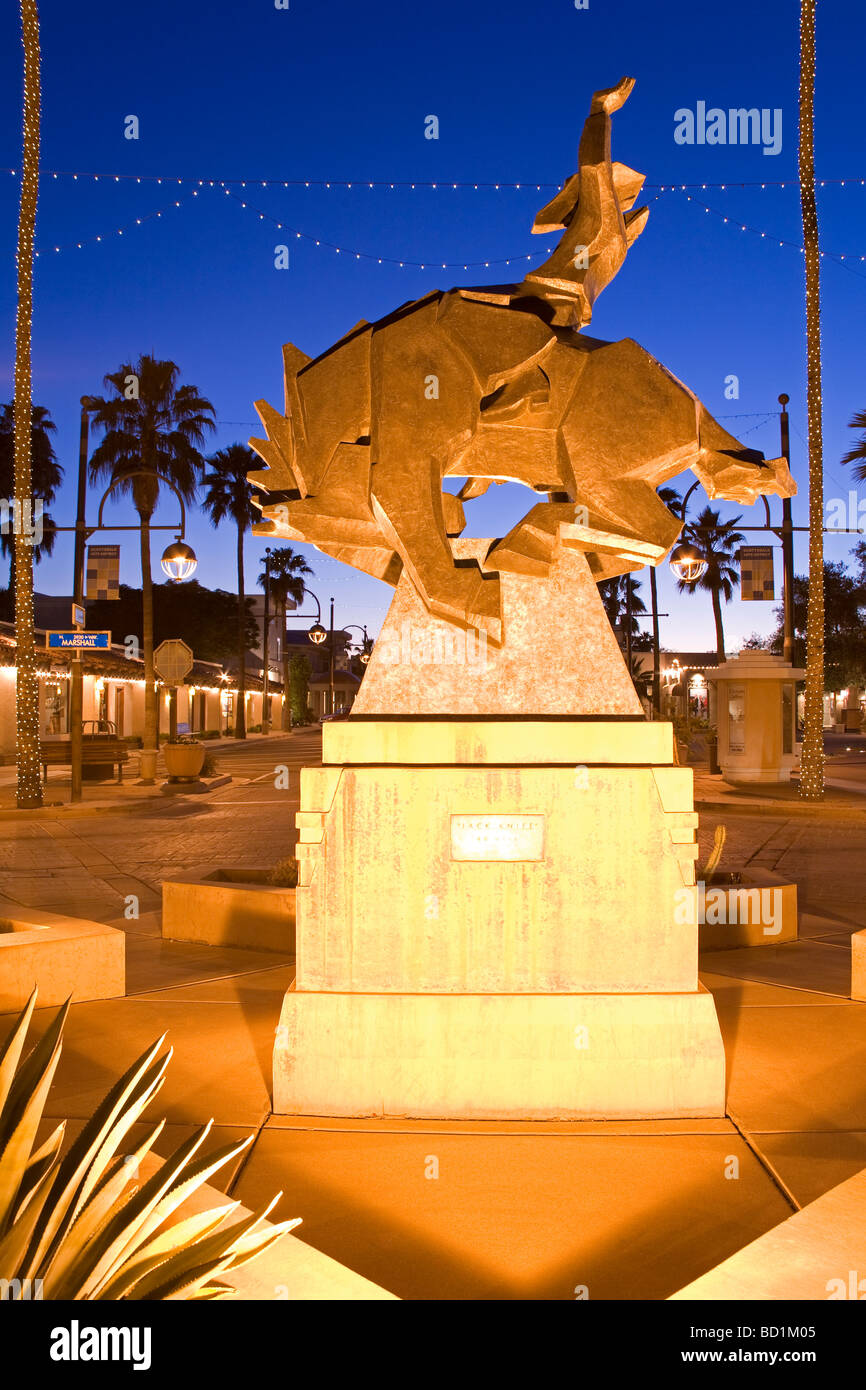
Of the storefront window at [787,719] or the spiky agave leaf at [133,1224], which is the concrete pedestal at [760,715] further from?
the spiky agave leaf at [133,1224]

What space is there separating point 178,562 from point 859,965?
16010 mm

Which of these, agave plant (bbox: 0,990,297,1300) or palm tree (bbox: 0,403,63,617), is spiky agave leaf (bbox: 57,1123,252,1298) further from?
palm tree (bbox: 0,403,63,617)

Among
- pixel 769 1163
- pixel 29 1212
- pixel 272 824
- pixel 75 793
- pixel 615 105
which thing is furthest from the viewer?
pixel 75 793

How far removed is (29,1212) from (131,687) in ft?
134

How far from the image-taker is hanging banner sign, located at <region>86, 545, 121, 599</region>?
2041cm

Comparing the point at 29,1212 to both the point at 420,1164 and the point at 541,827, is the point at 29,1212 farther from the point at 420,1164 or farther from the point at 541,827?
the point at 541,827

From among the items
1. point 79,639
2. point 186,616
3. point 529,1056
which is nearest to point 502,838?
point 529,1056

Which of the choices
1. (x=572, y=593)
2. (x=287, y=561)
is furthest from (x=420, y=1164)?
(x=287, y=561)

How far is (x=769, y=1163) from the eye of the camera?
3770 millimetres

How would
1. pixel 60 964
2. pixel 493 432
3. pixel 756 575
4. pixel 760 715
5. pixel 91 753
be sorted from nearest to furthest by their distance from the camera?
1. pixel 493 432
2. pixel 60 964
3. pixel 756 575
4. pixel 760 715
5. pixel 91 753

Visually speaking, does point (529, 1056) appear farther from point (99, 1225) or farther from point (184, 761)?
point (184, 761)

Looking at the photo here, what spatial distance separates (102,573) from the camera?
20516mm

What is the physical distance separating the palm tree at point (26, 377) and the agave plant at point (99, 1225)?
15.4 metres

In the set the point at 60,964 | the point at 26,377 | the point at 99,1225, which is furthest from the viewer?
the point at 26,377
